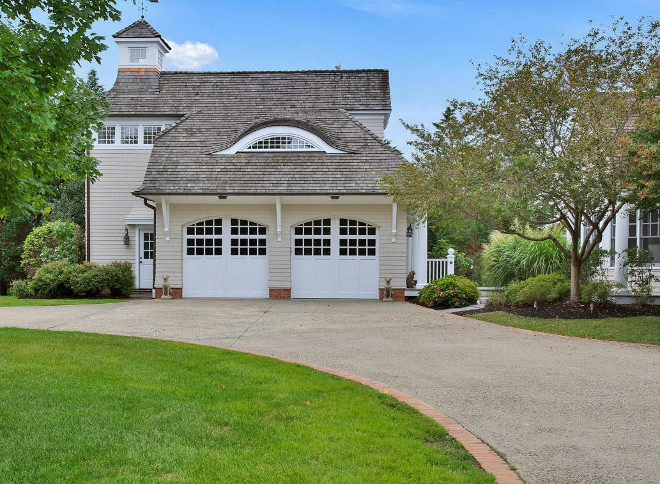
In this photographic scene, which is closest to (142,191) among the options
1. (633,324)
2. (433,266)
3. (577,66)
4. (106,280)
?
(106,280)

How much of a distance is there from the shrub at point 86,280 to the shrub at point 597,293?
→ 13473 mm

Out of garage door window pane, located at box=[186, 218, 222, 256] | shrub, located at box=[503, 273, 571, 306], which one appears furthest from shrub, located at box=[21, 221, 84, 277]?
shrub, located at box=[503, 273, 571, 306]

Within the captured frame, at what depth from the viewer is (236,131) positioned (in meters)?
20.7

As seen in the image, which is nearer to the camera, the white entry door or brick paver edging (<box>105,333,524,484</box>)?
brick paver edging (<box>105,333,524,484</box>)

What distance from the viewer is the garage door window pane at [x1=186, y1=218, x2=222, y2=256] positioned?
19.3 m

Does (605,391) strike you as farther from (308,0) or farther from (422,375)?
(308,0)

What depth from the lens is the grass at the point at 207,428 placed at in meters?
4.38

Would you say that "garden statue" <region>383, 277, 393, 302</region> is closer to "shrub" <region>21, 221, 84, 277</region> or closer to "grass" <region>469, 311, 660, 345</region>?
"grass" <region>469, 311, 660, 345</region>

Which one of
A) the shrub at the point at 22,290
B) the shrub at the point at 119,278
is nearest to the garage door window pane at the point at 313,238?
the shrub at the point at 119,278

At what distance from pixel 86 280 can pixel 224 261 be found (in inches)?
163

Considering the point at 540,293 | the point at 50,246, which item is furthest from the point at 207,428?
the point at 50,246

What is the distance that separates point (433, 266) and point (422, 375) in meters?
12.7

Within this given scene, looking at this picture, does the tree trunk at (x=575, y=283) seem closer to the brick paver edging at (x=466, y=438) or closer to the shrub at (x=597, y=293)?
the shrub at (x=597, y=293)

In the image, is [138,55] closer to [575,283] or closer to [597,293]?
[575,283]
